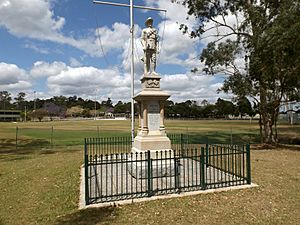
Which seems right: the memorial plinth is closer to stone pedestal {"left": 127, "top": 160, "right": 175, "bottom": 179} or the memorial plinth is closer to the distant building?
stone pedestal {"left": 127, "top": 160, "right": 175, "bottom": 179}

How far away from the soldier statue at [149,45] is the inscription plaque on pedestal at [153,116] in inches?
52.1

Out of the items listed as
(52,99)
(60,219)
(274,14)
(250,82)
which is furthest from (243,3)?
(52,99)

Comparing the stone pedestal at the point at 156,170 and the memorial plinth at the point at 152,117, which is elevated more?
the memorial plinth at the point at 152,117

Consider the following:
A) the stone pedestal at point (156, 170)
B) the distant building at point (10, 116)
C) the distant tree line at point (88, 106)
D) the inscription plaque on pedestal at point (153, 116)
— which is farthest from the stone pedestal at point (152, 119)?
the distant building at point (10, 116)

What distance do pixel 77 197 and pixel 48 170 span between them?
15.2 feet

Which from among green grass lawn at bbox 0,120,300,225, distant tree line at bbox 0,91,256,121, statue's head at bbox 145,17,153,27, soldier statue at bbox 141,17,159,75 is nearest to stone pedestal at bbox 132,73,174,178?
soldier statue at bbox 141,17,159,75

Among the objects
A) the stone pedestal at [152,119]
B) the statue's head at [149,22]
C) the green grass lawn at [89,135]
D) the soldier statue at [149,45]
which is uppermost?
the statue's head at [149,22]

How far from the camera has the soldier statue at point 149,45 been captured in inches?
389

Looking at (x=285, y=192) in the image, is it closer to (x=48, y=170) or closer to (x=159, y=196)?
(x=159, y=196)

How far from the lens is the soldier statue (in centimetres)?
988

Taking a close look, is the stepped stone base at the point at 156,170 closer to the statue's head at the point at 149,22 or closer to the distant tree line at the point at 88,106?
the statue's head at the point at 149,22

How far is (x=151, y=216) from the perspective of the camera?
18.7 ft

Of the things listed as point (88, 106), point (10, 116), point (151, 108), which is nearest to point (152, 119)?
point (151, 108)

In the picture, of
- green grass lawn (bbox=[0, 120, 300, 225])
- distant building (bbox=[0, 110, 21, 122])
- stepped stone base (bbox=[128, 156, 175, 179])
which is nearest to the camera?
green grass lawn (bbox=[0, 120, 300, 225])
